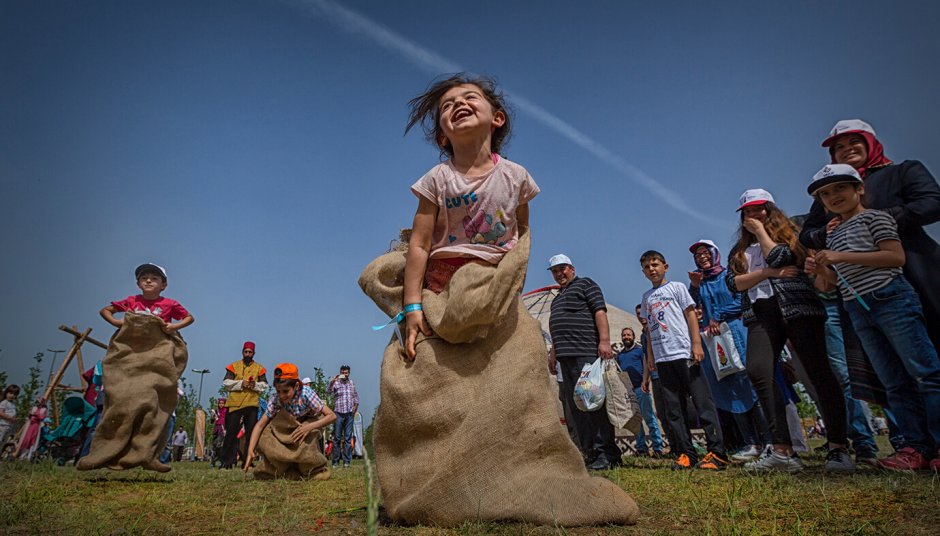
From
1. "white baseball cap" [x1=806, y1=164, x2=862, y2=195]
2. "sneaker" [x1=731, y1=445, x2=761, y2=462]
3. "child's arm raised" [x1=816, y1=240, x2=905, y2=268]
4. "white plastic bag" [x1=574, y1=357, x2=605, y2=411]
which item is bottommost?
"sneaker" [x1=731, y1=445, x2=761, y2=462]

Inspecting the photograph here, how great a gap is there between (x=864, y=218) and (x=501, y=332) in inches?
116

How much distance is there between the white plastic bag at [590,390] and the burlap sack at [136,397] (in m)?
4.43

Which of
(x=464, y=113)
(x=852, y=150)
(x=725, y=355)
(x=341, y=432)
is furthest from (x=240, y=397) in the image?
(x=852, y=150)

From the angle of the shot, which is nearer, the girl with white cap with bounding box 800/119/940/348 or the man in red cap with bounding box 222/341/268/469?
the girl with white cap with bounding box 800/119/940/348

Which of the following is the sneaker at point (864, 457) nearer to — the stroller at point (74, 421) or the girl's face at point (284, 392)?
the girl's face at point (284, 392)

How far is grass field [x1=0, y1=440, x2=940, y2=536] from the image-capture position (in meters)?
2.36

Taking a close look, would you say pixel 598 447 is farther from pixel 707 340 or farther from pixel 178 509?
pixel 178 509

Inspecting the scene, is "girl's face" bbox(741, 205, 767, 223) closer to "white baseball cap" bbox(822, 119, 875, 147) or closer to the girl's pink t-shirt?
"white baseball cap" bbox(822, 119, 875, 147)

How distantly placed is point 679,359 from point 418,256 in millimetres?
3823

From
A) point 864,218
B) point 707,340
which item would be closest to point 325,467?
point 707,340

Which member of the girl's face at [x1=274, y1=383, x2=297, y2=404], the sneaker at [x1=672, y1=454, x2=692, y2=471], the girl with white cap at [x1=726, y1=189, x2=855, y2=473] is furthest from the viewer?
the girl's face at [x1=274, y1=383, x2=297, y2=404]

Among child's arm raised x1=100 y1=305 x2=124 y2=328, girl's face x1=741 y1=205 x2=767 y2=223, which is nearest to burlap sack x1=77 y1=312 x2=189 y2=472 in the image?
child's arm raised x1=100 y1=305 x2=124 y2=328

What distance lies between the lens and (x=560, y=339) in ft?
20.8

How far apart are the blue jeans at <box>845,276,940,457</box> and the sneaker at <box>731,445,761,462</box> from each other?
2401 mm
